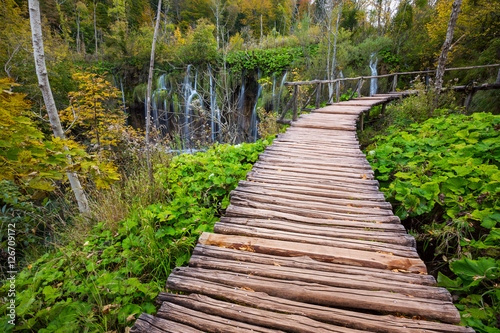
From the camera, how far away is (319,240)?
2.02 m

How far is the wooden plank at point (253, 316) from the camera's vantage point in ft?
4.32

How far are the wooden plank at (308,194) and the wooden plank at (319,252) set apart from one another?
2.57ft

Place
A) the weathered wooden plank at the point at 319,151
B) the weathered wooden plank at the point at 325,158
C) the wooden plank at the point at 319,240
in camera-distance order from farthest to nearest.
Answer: the weathered wooden plank at the point at 319,151, the weathered wooden plank at the point at 325,158, the wooden plank at the point at 319,240

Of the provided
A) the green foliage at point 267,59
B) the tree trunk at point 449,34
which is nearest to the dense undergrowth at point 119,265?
the tree trunk at point 449,34

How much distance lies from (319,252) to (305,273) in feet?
0.88

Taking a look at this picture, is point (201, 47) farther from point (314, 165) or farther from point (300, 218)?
point (300, 218)

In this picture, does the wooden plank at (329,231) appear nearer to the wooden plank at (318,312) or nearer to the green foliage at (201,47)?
the wooden plank at (318,312)

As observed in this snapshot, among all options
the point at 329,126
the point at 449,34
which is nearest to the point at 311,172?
the point at 329,126

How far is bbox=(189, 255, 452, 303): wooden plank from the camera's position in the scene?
151 cm

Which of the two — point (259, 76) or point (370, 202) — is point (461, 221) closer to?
point (370, 202)

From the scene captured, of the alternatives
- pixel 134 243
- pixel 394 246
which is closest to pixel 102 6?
pixel 134 243

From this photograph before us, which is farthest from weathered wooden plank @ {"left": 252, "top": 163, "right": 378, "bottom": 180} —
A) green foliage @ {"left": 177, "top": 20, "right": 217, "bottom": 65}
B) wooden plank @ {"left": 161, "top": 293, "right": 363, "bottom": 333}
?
green foliage @ {"left": 177, "top": 20, "right": 217, "bottom": 65}

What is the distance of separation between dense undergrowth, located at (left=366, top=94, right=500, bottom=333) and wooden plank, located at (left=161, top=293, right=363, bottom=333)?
1127 millimetres

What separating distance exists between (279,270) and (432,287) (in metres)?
1.08
